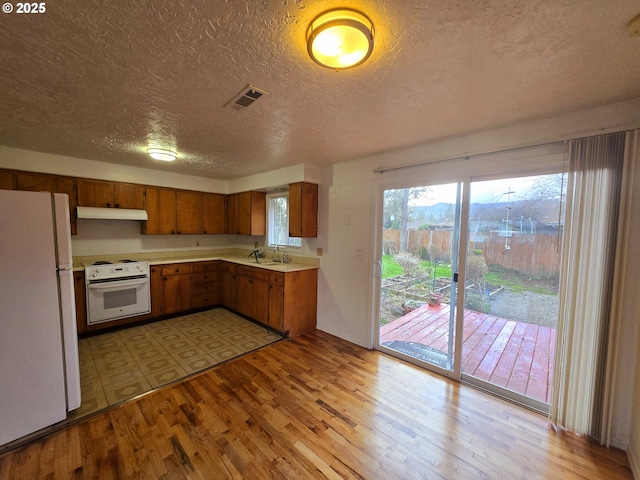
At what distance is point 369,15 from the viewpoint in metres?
1.04

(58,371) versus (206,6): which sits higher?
(206,6)

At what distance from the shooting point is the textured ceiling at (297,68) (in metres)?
1.03

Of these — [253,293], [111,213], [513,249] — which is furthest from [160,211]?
[513,249]

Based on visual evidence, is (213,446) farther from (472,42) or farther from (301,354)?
(472,42)

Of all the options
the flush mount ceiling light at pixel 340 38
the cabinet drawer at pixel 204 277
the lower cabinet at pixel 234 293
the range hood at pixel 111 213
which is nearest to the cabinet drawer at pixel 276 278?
the lower cabinet at pixel 234 293

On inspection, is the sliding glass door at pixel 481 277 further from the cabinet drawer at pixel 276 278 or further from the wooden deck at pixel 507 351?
the cabinet drawer at pixel 276 278

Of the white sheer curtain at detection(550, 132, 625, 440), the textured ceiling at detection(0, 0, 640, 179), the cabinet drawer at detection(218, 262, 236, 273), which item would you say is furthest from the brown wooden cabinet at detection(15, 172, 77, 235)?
the white sheer curtain at detection(550, 132, 625, 440)

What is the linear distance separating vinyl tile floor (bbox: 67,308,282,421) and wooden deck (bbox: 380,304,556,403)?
225 cm

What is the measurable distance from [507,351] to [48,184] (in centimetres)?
557

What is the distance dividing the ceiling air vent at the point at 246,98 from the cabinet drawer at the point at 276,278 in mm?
2106

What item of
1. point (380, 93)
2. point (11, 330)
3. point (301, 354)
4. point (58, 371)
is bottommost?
point (301, 354)

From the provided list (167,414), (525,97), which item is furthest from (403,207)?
(167,414)

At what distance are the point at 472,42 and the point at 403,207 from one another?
1825 millimetres

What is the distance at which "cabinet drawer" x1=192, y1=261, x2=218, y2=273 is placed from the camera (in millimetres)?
4285
